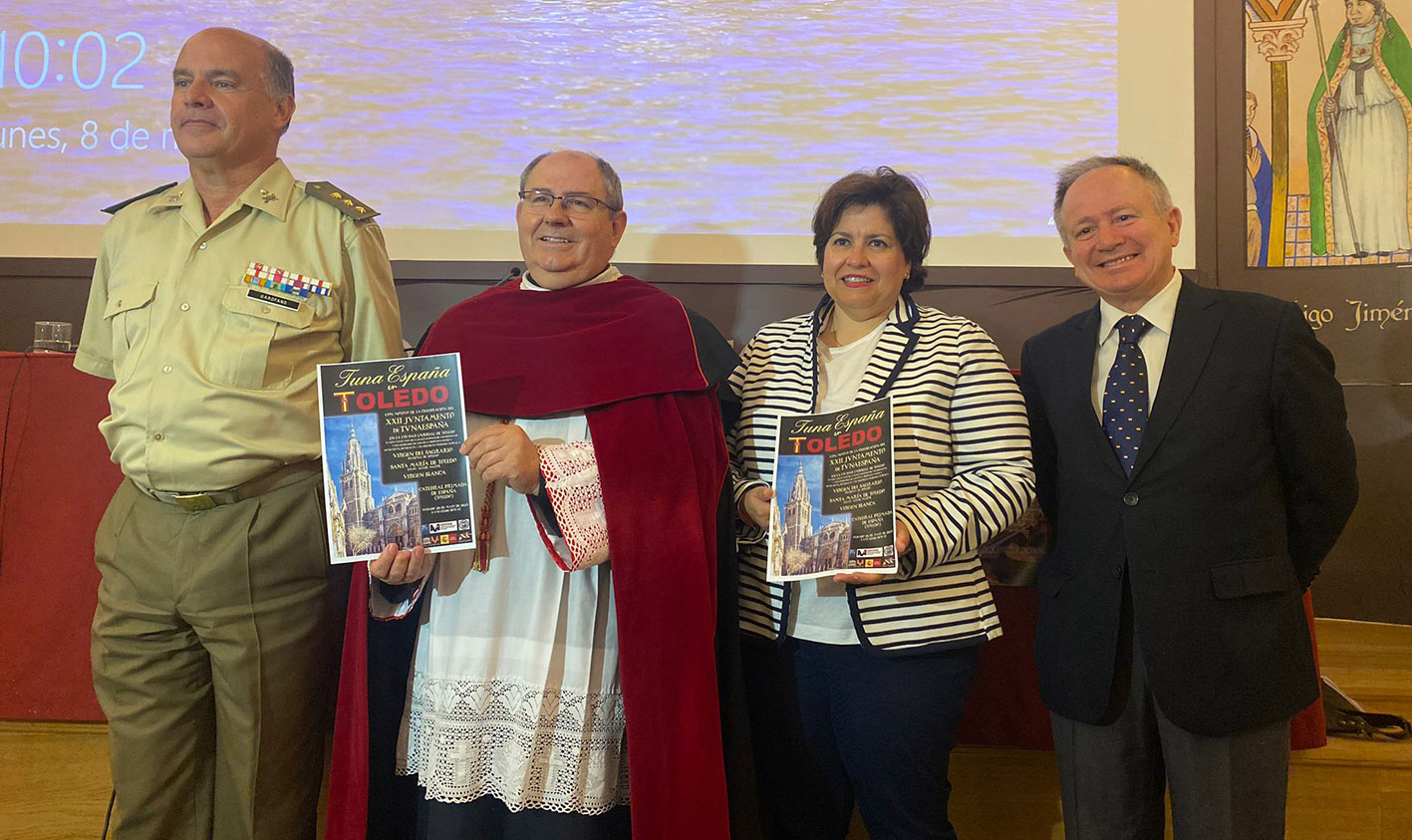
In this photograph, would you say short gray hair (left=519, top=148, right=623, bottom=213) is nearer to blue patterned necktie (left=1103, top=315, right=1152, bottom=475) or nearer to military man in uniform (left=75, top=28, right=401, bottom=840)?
military man in uniform (left=75, top=28, right=401, bottom=840)

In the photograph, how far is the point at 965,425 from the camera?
1740mm

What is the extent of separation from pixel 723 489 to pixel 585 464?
28 cm

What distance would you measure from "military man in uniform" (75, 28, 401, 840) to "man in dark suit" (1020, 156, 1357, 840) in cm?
138

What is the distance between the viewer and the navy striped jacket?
165cm

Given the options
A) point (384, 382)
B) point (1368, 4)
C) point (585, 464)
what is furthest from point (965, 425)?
point (1368, 4)

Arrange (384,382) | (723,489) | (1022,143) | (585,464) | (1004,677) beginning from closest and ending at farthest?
(384,382)
(585,464)
(723,489)
(1004,677)
(1022,143)

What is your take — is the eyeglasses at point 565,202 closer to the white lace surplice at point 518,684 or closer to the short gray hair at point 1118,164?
the white lace surplice at point 518,684

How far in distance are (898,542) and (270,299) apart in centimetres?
126

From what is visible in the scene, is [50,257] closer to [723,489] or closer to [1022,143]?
[723,489]

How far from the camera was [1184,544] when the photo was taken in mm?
1564

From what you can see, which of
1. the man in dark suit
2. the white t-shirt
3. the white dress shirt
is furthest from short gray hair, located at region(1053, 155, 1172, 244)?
the white t-shirt

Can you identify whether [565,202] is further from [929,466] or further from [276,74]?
[929,466]

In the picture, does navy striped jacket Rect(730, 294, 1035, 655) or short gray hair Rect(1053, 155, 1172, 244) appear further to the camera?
short gray hair Rect(1053, 155, 1172, 244)

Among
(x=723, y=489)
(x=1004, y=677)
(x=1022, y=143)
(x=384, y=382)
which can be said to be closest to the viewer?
(x=384, y=382)
